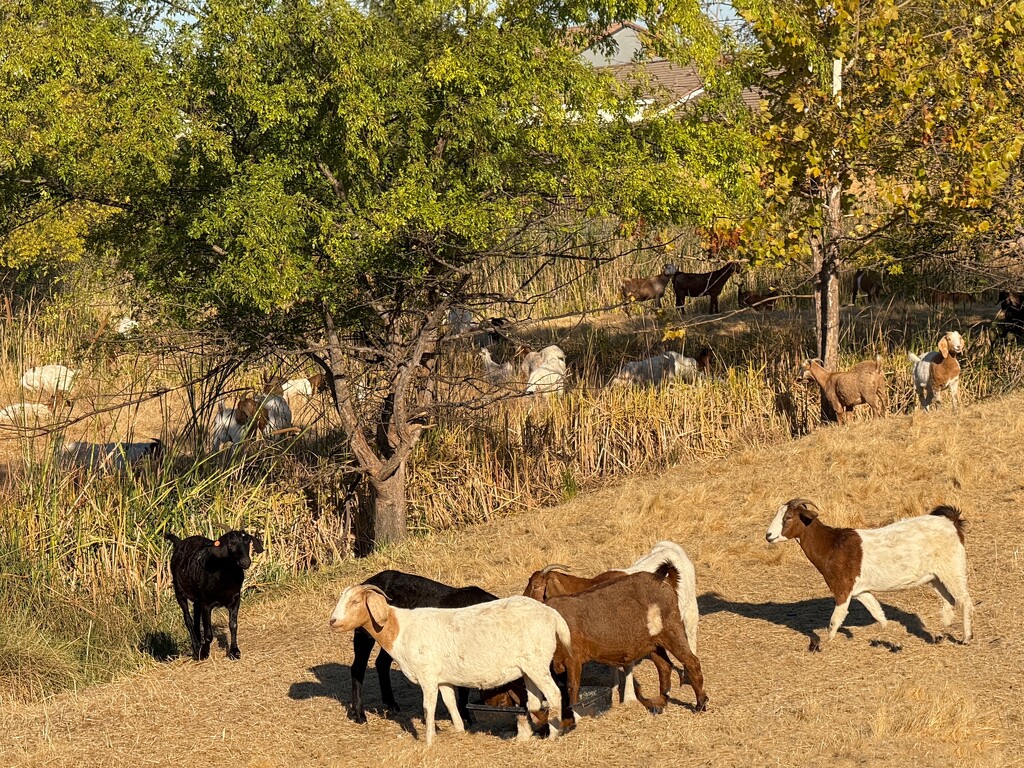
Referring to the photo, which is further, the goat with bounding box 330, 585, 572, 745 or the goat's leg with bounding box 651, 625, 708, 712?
the goat's leg with bounding box 651, 625, 708, 712

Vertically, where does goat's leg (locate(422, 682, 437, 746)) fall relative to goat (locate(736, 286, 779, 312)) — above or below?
below

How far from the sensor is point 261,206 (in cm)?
1255

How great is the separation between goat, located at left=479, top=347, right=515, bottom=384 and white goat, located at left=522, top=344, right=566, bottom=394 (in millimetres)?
300

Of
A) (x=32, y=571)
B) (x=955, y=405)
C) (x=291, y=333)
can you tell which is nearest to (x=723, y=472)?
(x=955, y=405)

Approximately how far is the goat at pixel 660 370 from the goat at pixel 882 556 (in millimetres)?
9367

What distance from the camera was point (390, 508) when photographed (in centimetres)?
1523

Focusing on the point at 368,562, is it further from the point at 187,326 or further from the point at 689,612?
the point at 689,612

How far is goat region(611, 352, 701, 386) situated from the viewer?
62.4 feet

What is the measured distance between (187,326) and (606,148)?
4937 mm

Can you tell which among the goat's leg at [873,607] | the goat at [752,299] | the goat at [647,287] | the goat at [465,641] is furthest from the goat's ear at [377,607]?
the goat at [647,287]

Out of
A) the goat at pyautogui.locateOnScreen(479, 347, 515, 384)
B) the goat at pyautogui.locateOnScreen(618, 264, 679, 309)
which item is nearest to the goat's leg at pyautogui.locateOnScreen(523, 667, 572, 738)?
the goat at pyautogui.locateOnScreen(479, 347, 515, 384)

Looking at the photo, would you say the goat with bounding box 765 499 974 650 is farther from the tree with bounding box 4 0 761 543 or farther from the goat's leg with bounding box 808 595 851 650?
the tree with bounding box 4 0 761 543

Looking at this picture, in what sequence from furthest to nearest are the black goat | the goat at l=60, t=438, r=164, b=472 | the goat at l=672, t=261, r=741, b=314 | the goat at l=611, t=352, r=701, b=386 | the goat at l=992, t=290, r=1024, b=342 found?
the goat at l=672, t=261, r=741, b=314 < the goat at l=992, t=290, r=1024, b=342 < the goat at l=611, t=352, r=701, b=386 < the goat at l=60, t=438, r=164, b=472 < the black goat

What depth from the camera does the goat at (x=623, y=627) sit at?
7.98 metres
